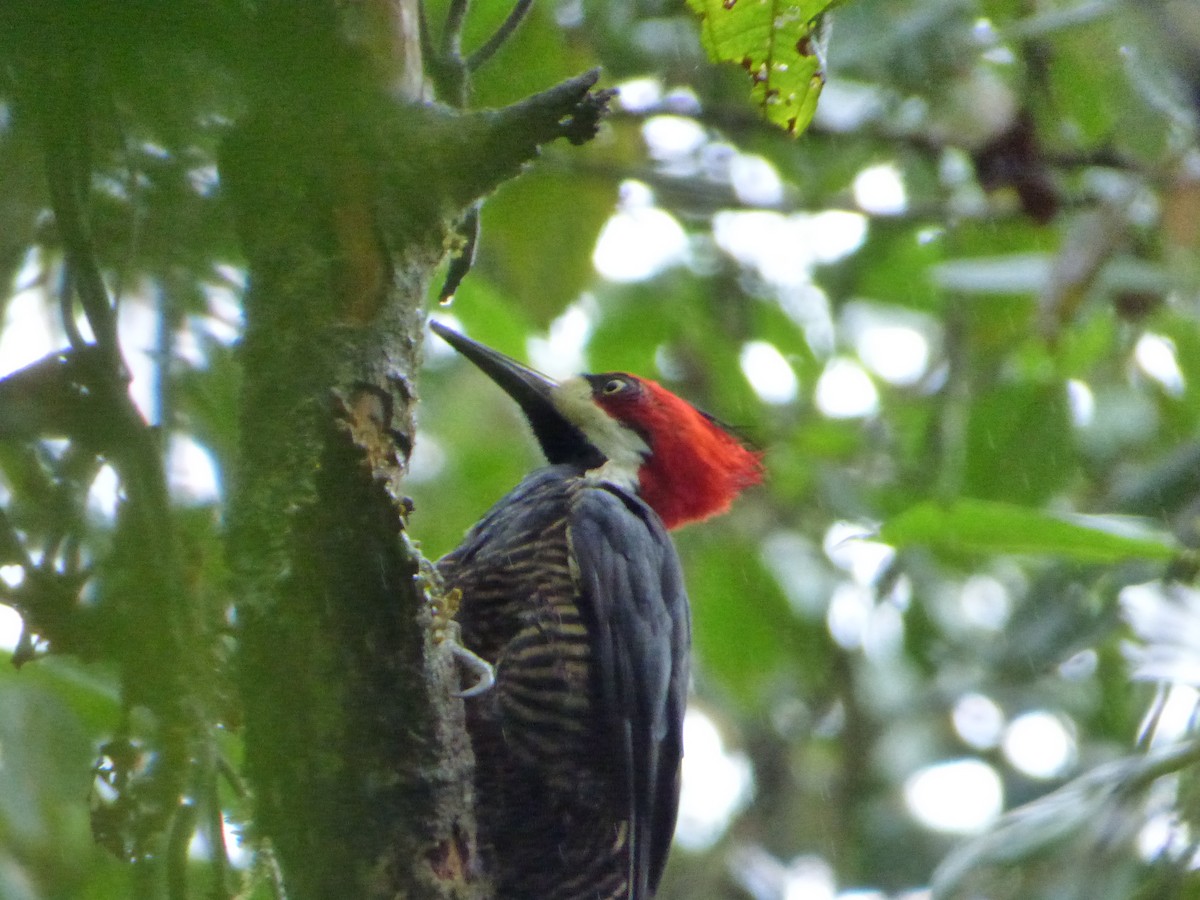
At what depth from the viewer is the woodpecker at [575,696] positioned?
2773 millimetres

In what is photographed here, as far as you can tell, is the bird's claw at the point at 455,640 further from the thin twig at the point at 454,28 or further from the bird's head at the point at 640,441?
the bird's head at the point at 640,441

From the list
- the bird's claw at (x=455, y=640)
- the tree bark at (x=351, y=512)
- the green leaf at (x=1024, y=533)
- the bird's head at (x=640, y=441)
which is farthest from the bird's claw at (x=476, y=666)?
the bird's head at (x=640, y=441)

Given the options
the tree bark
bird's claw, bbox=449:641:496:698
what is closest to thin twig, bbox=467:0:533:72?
the tree bark

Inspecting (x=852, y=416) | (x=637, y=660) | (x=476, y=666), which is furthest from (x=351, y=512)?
(x=852, y=416)

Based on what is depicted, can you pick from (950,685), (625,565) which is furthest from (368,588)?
(950,685)

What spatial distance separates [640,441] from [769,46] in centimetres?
202

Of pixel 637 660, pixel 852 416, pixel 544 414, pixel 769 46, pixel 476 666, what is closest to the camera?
pixel 769 46

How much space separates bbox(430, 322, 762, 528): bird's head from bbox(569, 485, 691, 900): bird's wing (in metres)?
0.60

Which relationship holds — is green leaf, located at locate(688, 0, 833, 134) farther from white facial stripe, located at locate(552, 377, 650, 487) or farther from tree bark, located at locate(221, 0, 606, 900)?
white facial stripe, located at locate(552, 377, 650, 487)

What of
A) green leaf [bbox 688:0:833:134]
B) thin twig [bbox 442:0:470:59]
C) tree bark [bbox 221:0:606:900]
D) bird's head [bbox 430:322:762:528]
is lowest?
tree bark [bbox 221:0:606:900]

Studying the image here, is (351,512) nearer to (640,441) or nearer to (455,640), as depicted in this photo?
(455,640)

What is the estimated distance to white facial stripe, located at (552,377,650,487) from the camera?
361cm

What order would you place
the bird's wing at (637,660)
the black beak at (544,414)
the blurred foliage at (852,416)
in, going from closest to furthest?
the blurred foliage at (852,416) → the bird's wing at (637,660) → the black beak at (544,414)

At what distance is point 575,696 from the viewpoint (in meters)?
2.80
